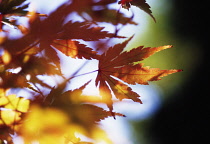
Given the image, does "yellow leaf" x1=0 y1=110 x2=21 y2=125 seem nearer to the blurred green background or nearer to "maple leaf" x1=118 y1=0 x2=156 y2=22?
"maple leaf" x1=118 y1=0 x2=156 y2=22

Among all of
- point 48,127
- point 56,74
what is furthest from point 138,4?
point 48,127

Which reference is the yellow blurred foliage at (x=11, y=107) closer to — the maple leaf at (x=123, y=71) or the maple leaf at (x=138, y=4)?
the maple leaf at (x=123, y=71)

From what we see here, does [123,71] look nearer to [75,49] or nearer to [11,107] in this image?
[75,49]

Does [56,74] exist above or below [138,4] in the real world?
below

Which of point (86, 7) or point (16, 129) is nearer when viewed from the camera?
point (16, 129)

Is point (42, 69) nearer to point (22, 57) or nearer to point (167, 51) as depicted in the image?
point (22, 57)

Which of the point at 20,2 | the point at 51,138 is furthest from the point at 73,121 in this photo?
the point at 20,2

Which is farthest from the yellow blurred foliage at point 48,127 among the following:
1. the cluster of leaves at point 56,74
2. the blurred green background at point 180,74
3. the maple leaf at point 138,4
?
the blurred green background at point 180,74

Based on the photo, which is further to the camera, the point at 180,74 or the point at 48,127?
the point at 180,74
